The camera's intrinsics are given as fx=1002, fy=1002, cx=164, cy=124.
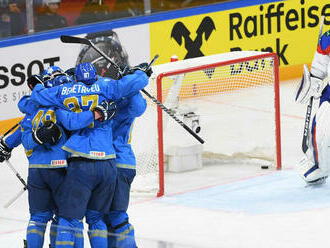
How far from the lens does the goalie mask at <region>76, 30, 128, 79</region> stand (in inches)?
409

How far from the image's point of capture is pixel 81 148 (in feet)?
18.6

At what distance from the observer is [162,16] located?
11.0 m

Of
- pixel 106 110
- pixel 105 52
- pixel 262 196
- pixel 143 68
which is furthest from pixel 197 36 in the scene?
pixel 106 110

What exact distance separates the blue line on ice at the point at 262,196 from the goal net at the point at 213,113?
12.6 inches

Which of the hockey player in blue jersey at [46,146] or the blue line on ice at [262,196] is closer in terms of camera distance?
the hockey player in blue jersey at [46,146]

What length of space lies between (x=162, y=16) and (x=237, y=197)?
12.4 ft

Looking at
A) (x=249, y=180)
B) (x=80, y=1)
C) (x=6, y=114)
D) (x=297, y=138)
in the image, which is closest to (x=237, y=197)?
(x=249, y=180)

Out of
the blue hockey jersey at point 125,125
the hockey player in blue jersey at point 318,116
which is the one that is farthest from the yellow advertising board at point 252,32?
the blue hockey jersey at point 125,125

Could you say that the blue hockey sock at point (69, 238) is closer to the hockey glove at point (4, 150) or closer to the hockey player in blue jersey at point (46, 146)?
the hockey player in blue jersey at point (46, 146)

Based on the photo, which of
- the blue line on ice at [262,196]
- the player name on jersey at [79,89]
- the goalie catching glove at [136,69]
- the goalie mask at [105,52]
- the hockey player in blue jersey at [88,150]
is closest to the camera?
the hockey player in blue jersey at [88,150]

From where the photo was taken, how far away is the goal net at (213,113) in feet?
26.2

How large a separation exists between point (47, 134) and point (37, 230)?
77 centimetres

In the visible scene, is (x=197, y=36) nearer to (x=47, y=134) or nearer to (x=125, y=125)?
(x=125, y=125)

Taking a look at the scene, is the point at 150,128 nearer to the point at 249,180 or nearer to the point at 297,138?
the point at 249,180
